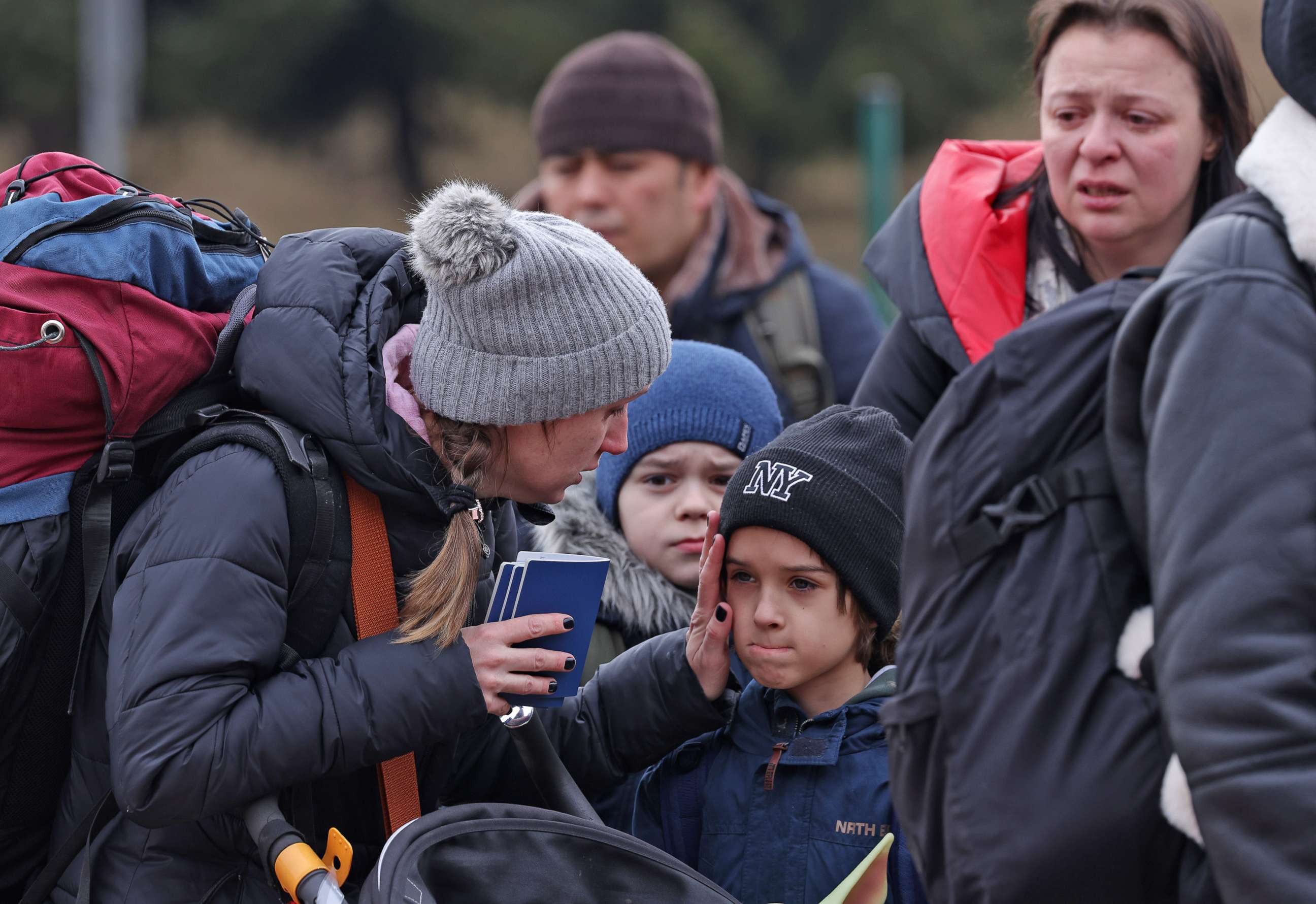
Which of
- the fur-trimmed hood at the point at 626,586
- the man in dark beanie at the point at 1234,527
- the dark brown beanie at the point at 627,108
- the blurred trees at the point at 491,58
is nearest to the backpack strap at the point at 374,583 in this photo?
the fur-trimmed hood at the point at 626,586

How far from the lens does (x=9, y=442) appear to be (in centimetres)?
194

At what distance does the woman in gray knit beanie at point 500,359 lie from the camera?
2.04m

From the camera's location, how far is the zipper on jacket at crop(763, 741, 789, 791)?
7.39 ft

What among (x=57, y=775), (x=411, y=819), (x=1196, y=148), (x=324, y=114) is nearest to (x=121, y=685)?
(x=57, y=775)

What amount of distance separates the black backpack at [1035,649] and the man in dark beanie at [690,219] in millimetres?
2373

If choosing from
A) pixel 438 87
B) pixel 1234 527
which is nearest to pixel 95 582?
pixel 1234 527

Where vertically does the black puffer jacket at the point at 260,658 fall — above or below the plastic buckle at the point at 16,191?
below

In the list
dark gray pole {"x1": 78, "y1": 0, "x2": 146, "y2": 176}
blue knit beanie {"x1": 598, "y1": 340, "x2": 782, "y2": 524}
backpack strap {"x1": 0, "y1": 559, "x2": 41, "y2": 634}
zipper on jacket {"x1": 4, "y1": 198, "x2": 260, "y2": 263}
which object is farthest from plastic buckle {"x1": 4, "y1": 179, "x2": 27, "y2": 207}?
dark gray pole {"x1": 78, "y1": 0, "x2": 146, "y2": 176}

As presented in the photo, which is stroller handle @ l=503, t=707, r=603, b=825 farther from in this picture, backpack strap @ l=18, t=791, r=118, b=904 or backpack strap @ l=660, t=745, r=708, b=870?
backpack strap @ l=18, t=791, r=118, b=904

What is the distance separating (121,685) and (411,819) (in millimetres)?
448

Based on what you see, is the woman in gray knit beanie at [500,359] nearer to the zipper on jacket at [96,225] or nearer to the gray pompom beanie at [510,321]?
the gray pompom beanie at [510,321]

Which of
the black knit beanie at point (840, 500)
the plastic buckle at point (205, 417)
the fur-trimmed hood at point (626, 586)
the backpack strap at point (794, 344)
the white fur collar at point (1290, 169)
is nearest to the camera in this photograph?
the white fur collar at point (1290, 169)

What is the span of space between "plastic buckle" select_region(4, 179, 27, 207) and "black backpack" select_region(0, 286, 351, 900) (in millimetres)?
357

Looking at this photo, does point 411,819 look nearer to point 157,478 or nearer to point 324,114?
point 157,478
